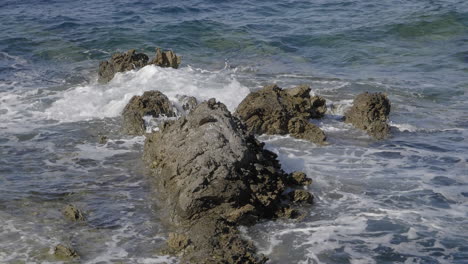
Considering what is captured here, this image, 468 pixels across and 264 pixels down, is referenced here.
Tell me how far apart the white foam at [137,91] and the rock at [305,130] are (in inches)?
77.7

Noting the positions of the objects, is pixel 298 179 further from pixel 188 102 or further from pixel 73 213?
pixel 188 102

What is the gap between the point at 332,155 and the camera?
10.8m

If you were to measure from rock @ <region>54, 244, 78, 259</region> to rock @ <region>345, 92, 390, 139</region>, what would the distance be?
20.6ft

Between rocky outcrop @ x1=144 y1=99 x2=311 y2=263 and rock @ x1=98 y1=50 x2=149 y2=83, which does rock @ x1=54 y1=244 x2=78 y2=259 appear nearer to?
rocky outcrop @ x1=144 y1=99 x2=311 y2=263

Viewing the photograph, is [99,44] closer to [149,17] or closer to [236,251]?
[149,17]

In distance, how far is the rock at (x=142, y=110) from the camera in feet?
39.0

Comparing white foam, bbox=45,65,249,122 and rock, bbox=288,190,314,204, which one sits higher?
white foam, bbox=45,65,249,122

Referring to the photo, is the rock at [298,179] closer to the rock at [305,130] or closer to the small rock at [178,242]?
the rock at [305,130]

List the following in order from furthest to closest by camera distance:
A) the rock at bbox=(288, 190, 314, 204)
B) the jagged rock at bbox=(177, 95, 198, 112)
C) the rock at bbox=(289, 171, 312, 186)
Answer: the jagged rock at bbox=(177, 95, 198, 112) < the rock at bbox=(289, 171, 312, 186) < the rock at bbox=(288, 190, 314, 204)

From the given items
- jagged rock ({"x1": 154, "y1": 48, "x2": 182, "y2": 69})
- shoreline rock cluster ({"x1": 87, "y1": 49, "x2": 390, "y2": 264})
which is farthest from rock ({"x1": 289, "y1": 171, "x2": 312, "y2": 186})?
jagged rock ({"x1": 154, "y1": 48, "x2": 182, "y2": 69})

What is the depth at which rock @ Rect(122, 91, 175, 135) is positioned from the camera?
1188 cm

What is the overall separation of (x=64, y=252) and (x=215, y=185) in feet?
6.40

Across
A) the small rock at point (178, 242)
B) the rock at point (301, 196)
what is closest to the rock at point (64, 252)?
the small rock at point (178, 242)

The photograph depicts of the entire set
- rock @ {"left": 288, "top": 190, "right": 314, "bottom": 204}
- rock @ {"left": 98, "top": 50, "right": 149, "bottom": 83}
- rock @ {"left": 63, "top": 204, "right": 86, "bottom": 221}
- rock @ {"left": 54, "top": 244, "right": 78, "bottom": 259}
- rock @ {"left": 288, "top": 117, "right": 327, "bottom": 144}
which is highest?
rock @ {"left": 98, "top": 50, "right": 149, "bottom": 83}
